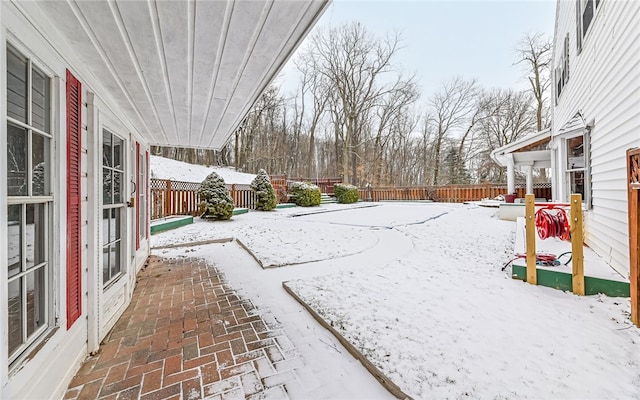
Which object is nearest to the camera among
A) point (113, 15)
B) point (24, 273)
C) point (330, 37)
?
point (24, 273)

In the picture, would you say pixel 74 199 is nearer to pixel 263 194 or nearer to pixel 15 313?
pixel 15 313

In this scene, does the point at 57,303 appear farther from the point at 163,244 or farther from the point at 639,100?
the point at 639,100

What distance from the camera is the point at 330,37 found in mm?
19766

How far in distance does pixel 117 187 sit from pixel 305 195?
1078 cm

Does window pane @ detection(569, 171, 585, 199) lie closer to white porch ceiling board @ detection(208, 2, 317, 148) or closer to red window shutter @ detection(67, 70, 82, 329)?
white porch ceiling board @ detection(208, 2, 317, 148)

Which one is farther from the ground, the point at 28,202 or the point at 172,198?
the point at 172,198

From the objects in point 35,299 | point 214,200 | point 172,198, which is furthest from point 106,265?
point 172,198

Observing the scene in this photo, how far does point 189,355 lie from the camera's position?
6.70ft

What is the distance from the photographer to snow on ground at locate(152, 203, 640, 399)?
172 centimetres

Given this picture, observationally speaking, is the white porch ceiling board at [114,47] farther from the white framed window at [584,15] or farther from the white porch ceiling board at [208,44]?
the white framed window at [584,15]

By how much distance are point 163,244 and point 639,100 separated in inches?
286

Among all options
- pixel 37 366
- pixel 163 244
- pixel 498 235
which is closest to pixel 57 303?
pixel 37 366

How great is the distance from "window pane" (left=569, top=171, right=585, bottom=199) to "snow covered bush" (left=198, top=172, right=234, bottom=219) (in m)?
8.61

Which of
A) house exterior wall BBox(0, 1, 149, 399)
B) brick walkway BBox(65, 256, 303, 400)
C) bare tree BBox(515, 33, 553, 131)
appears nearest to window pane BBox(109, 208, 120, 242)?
house exterior wall BBox(0, 1, 149, 399)
